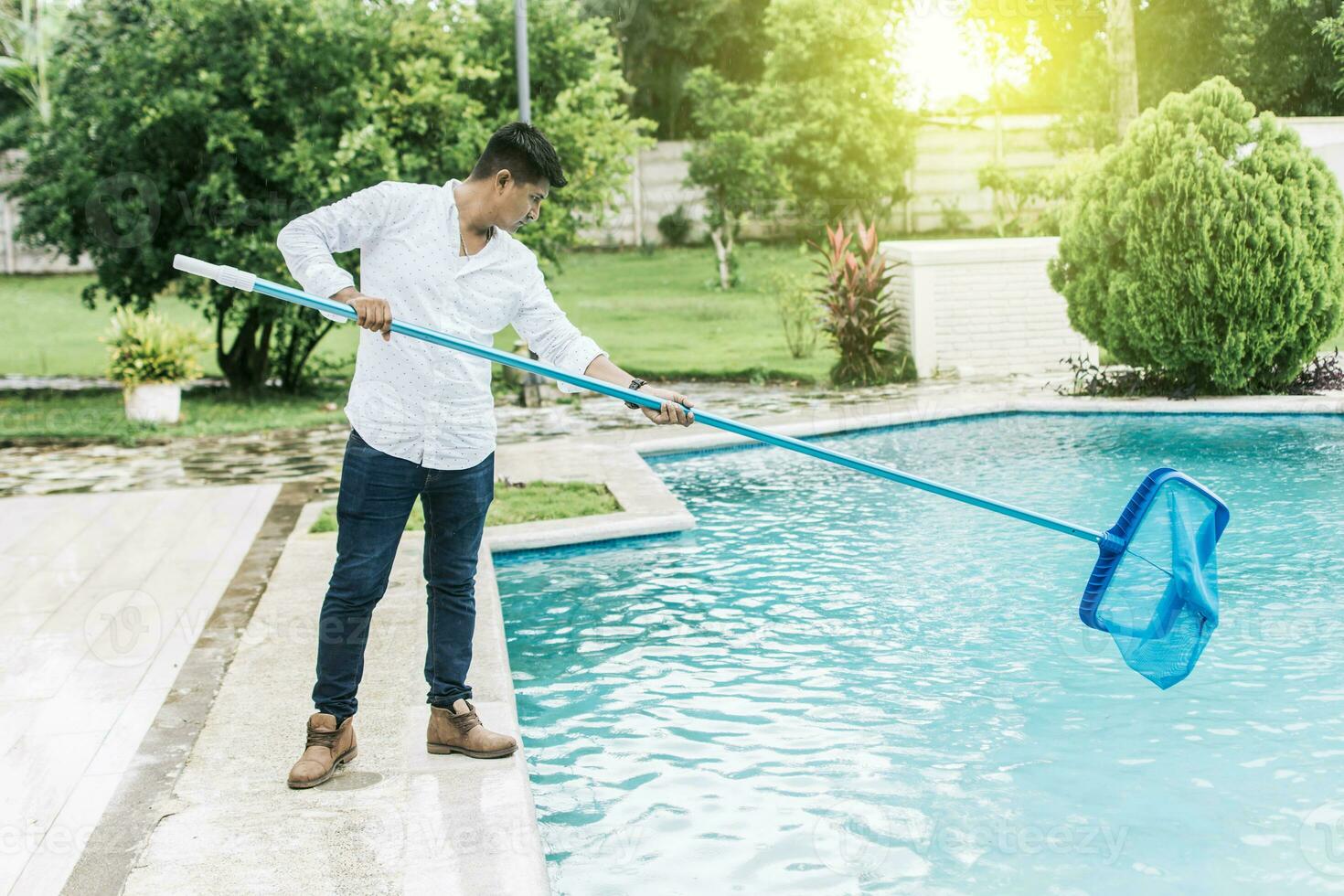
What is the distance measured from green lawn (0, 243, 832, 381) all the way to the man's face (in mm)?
8802

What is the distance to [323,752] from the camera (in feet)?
11.0

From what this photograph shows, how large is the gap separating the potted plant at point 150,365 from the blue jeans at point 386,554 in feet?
25.4

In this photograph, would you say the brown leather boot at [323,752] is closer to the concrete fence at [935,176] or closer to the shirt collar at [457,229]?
the shirt collar at [457,229]

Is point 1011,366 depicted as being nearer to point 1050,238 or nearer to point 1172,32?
point 1050,238

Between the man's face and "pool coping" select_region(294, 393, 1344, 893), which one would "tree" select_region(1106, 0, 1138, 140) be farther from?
the man's face

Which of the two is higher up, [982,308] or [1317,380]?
[982,308]

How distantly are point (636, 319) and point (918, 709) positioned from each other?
13076 mm

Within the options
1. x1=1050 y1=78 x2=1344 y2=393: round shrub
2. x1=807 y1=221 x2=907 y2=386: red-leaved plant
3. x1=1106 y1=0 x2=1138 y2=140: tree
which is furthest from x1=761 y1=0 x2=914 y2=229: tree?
x1=1050 y1=78 x2=1344 y2=393: round shrub

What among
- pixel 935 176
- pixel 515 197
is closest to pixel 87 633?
pixel 515 197

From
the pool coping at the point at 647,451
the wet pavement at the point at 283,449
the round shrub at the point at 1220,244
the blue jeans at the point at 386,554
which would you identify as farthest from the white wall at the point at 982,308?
the blue jeans at the point at 386,554

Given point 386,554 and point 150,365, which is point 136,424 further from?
point 386,554

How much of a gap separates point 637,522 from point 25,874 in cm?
382

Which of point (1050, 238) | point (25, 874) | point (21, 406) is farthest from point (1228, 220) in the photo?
point (21, 406)

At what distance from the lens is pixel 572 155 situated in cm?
1186
